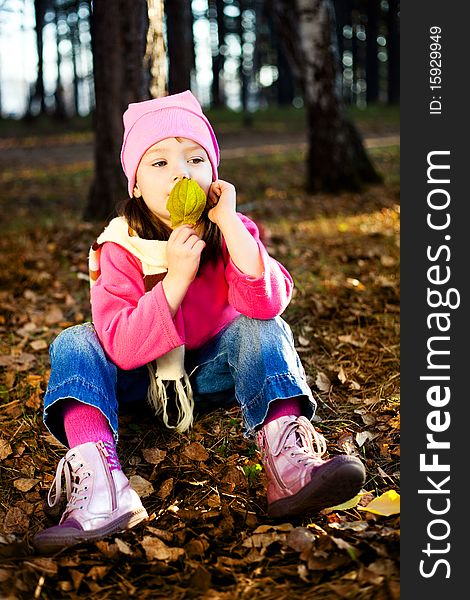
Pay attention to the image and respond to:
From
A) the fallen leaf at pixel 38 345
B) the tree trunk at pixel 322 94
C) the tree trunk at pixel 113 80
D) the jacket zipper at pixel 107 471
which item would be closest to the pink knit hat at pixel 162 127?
the jacket zipper at pixel 107 471

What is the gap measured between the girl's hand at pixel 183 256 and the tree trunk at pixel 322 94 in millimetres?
6162

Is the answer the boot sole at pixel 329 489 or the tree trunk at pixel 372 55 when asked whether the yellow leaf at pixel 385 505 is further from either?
the tree trunk at pixel 372 55

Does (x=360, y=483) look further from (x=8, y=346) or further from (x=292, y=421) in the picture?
(x=8, y=346)

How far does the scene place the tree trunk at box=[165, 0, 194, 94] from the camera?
9.29 metres

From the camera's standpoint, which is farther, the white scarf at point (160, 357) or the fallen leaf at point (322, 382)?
the fallen leaf at point (322, 382)

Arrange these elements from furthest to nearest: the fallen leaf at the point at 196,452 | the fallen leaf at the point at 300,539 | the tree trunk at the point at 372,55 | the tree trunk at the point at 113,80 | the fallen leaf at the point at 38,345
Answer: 1. the tree trunk at the point at 372,55
2. the tree trunk at the point at 113,80
3. the fallen leaf at the point at 38,345
4. the fallen leaf at the point at 196,452
5. the fallen leaf at the point at 300,539

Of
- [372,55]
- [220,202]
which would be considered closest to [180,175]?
[220,202]

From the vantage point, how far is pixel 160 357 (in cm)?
271

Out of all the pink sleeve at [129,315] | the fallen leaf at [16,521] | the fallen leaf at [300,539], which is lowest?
the fallen leaf at [16,521]

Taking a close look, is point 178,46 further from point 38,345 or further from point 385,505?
point 385,505

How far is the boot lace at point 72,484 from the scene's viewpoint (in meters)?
2.37

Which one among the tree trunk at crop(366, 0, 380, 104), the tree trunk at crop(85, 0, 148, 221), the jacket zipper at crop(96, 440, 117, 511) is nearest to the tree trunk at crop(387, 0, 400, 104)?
the tree trunk at crop(366, 0, 380, 104)

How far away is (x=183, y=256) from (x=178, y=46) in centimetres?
764

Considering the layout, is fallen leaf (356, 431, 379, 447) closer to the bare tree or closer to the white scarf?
the white scarf
